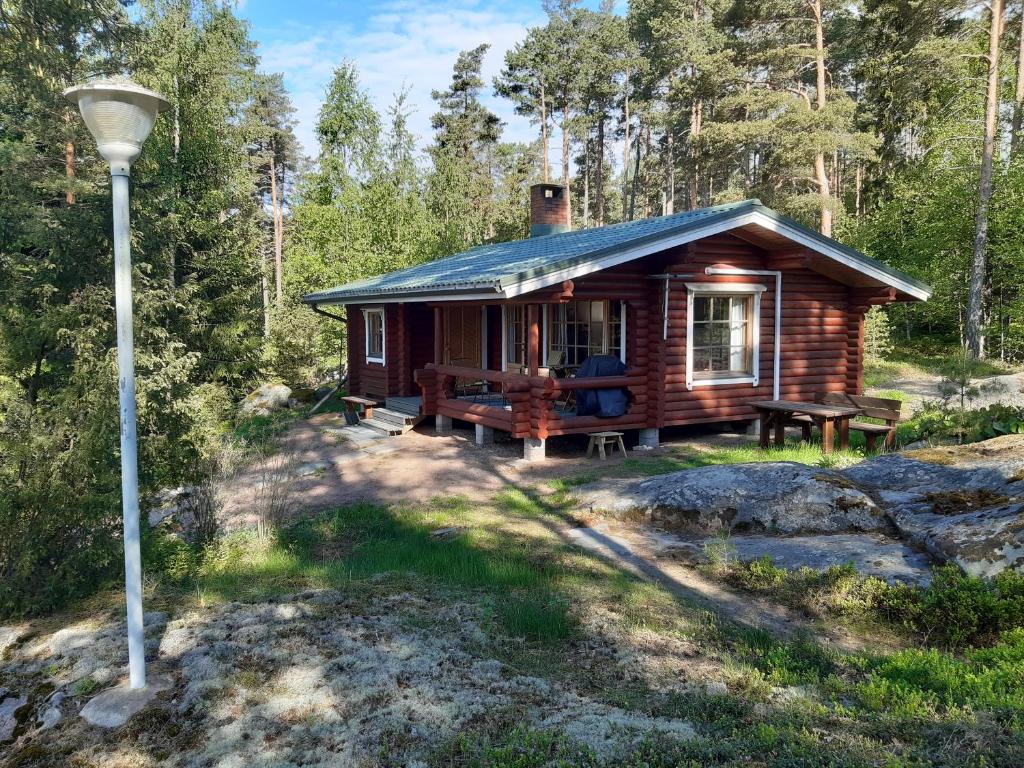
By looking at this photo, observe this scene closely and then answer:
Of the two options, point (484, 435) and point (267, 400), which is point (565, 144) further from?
point (484, 435)

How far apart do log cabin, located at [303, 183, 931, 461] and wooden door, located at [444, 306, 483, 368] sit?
5.23 ft

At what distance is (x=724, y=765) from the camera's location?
275cm

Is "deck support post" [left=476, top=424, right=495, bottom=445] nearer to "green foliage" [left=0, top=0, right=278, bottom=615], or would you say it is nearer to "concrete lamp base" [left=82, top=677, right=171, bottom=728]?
"green foliage" [left=0, top=0, right=278, bottom=615]

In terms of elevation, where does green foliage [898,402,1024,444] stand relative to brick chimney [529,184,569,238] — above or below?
below

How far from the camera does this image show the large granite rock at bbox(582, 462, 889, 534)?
20.6 ft

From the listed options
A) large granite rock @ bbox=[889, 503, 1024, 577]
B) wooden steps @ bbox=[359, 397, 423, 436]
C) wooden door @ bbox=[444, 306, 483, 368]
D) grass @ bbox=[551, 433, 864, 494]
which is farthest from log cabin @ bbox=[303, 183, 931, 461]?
large granite rock @ bbox=[889, 503, 1024, 577]

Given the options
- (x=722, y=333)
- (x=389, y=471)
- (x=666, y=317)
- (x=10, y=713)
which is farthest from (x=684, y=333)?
(x=10, y=713)

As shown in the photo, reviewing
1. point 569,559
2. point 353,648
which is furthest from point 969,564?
point 353,648

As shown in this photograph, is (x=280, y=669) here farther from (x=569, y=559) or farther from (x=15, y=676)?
(x=569, y=559)

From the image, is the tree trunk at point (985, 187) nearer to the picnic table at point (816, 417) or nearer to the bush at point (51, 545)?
the picnic table at point (816, 417)

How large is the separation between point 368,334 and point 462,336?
7.30 ft

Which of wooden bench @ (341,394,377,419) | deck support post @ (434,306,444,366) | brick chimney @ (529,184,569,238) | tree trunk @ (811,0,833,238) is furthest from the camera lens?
tree trunk @ (811,0,833,238)

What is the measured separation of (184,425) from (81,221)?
7.72 ft

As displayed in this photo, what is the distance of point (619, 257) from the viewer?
32.9 ft
